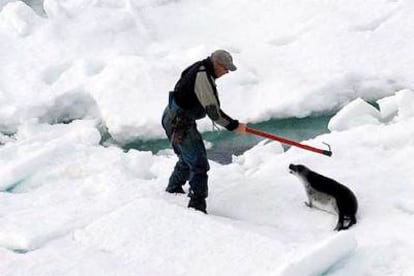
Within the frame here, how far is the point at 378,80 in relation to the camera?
704 cm

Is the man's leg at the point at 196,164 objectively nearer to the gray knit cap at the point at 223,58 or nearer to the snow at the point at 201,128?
the snow at the point at 201,128

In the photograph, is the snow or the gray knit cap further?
the gray knit cap

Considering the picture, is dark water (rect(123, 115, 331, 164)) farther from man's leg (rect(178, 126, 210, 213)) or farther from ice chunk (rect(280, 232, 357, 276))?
ice chunk (rect(280, 232, 357, 276))

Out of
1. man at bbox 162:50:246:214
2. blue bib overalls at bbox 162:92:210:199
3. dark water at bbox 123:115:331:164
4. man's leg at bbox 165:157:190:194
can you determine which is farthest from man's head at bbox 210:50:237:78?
dark water at bbox 123:115:331:164

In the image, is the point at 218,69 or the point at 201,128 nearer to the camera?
the point at 218,69

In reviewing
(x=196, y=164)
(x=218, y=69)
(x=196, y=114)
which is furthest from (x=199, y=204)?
(x=218, y=69)

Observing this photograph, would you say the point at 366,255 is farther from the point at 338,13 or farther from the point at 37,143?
the point at 338,13

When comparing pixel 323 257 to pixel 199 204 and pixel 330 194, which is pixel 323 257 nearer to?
pixel 330 194

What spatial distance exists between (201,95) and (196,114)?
0.87ft

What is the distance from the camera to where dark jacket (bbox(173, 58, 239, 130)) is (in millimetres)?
4531

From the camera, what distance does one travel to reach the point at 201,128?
22.6 feet

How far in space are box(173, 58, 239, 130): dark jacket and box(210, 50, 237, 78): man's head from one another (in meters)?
0.04

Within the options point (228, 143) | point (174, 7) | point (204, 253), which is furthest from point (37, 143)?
point (174, 7)

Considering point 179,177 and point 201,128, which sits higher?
point 179,177
